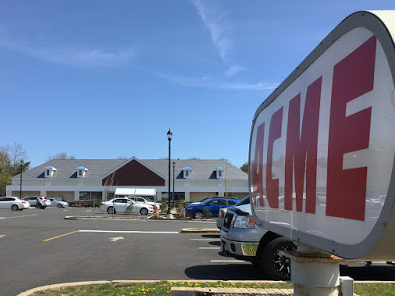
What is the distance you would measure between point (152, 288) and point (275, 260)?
2.52 metres

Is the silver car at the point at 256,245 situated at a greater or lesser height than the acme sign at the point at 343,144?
lesser

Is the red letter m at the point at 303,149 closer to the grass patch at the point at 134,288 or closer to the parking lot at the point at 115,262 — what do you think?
the grass patch at the point at 134,288

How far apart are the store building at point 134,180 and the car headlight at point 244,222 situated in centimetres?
4711

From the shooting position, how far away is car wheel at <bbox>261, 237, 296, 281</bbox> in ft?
22.3

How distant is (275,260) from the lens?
6.88 meters

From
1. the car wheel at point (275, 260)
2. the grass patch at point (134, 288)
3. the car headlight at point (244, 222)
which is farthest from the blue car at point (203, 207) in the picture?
the grass patch at point (134, 288)

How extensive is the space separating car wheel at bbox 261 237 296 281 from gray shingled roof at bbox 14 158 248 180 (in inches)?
1900

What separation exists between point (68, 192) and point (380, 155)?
61.2m

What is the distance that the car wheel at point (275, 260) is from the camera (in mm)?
6785

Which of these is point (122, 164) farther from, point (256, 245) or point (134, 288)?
point (134, 288)

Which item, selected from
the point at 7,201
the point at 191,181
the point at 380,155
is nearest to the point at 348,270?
the point at 380,155

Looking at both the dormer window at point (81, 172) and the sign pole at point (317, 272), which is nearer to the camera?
the sign pole at point (317, 272)

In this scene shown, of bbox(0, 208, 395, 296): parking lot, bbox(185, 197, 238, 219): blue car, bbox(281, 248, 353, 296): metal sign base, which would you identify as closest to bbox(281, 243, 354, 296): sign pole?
bbox(281, 248, 353, 296): metal sign base

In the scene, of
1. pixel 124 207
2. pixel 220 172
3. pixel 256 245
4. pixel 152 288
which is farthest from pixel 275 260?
pixel 220 172
